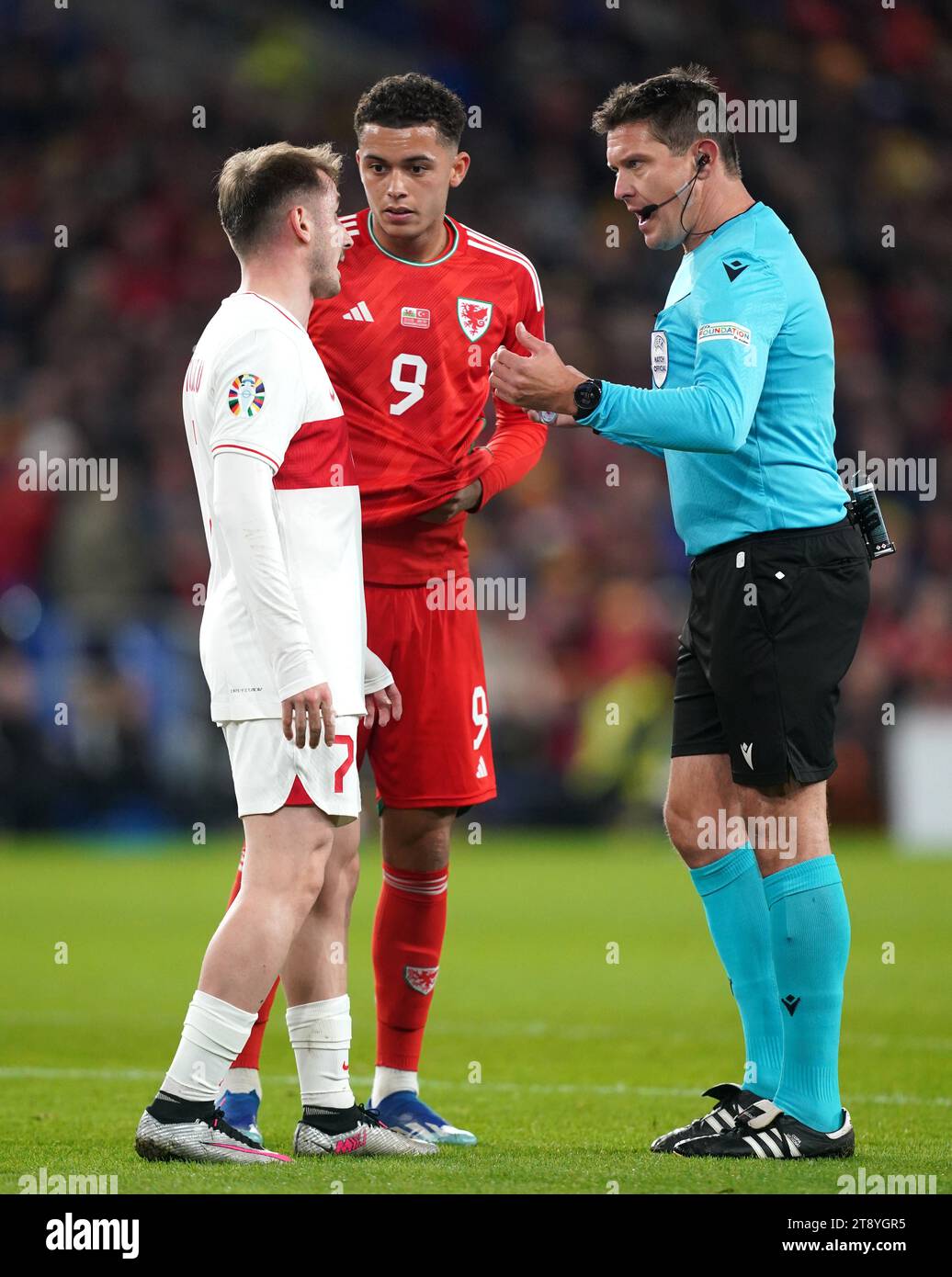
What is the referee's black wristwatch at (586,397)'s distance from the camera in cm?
439

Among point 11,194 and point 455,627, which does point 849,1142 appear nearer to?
point 455,627

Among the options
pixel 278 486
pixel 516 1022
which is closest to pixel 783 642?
pixel 278 486

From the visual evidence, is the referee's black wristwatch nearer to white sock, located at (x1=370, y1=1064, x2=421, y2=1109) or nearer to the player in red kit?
the player in red kit

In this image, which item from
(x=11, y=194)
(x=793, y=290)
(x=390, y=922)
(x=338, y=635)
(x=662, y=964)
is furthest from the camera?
(x=11, y=194)

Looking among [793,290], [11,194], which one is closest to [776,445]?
[793,290]

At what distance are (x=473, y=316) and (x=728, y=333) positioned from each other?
103 cm

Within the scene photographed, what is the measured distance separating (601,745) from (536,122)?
25.7ft

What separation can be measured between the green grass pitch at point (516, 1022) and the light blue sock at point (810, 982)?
193 mm

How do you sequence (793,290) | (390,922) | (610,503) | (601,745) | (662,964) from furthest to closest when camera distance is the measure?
1. (610,503)
2. (601,745)
3. (662,964)
4. (390,922)
5. (793,290)

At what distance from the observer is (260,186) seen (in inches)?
171

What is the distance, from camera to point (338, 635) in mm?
4277

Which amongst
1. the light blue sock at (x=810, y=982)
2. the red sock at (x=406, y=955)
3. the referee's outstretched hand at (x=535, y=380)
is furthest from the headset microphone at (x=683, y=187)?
the red sock at (x=406, y=955)

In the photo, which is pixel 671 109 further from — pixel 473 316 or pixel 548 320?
pixel 548 320

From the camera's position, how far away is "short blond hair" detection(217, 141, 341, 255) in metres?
4.34
